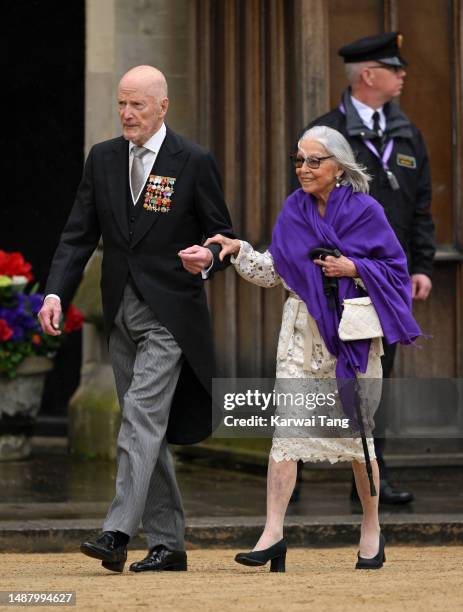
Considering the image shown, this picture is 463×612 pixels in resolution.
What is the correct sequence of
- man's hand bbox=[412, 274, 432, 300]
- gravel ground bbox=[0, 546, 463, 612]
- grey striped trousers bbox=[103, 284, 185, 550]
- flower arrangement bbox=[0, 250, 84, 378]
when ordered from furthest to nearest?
flower arrangement bbox=[0, 250, 84, 378]
man's hand bbox=[412, 274, 432, 300]
grey striped trousers bbox=[103, 284, 185, 550]
gravel ground bbox=[0, 546, 463, 612]

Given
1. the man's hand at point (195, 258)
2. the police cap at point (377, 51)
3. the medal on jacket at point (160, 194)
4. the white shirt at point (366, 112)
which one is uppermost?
the police cap at point (377, 51)

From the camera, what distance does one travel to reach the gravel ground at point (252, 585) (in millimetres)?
5965

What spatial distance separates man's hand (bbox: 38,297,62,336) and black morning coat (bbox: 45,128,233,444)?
0.30ft

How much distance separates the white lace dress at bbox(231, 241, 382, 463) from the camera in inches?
279

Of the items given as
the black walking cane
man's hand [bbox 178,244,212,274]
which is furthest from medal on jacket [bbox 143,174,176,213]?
the black walking cane

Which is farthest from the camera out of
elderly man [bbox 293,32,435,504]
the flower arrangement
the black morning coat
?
the flower arrangement

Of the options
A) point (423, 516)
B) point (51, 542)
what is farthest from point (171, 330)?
point (423, 516)

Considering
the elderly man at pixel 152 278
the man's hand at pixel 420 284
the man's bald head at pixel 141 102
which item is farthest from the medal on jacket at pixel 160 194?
the man's hand at pixel 420 284

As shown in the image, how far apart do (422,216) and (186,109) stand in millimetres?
2366

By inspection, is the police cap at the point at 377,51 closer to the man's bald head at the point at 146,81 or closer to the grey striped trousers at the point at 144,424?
the man's bald head at the point at 146,81

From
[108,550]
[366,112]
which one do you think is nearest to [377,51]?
[366,112]

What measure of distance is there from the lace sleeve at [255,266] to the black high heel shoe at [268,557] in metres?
1.01

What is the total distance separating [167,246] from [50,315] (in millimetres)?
513

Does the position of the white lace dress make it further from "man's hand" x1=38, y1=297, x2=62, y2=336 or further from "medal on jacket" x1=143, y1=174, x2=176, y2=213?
"man's hand" x1=38, y1=297, x2=62, y2=336
